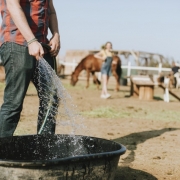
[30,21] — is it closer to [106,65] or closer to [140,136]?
[140,136]

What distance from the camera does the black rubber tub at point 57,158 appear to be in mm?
2346

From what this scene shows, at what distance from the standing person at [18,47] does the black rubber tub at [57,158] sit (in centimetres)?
26

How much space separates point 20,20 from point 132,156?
1986 mm

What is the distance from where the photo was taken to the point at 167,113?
9211 mm

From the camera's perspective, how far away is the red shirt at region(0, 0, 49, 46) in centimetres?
330

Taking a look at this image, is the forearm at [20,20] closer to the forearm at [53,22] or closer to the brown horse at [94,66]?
the forearm at [53,22]

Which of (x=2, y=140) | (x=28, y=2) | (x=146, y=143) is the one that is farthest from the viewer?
(x=146, y=143)

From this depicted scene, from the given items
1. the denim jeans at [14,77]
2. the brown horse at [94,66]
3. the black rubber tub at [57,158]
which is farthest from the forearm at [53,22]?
the brown horse at [94,66]

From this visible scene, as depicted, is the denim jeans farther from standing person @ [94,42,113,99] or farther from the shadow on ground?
standing person @ [94,42,113,99]

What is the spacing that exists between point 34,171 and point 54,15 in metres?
1.80

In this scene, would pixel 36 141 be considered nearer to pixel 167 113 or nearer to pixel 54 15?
pixel 54 15

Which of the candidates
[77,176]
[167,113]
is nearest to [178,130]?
[167,113]

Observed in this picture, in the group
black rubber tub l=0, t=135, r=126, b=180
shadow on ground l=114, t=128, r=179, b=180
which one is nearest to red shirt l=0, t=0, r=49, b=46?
black rubber tub l=0, t=135, r=126, b=180

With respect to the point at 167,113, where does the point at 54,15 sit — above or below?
above
